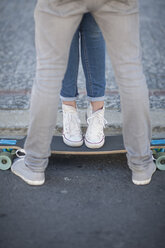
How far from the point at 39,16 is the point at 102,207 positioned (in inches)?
47.2

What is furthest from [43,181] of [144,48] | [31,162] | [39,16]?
[144,48]

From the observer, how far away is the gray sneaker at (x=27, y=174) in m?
2.23

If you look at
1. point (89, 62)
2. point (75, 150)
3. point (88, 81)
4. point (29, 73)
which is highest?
point (89, 62)

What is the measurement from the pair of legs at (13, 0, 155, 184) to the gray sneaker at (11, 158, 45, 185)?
0.04 m

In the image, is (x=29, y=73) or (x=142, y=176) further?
(x=29, y=73)

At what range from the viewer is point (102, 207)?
203cm

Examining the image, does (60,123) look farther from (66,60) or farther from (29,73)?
(29,73)

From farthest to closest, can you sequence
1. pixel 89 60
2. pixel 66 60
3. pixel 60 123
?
pixel 60 123 < pixel 89 60 < pixel 66 60

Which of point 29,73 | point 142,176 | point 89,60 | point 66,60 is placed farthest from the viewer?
point 29,73

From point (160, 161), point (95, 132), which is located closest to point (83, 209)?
point (95, 132)

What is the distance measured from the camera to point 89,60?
Answer: 2447 mm

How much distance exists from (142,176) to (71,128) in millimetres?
663

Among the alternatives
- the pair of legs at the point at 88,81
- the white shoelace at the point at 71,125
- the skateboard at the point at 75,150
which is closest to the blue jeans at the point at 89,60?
the pair of legs at the point at 88,81

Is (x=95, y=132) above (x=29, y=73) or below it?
above
